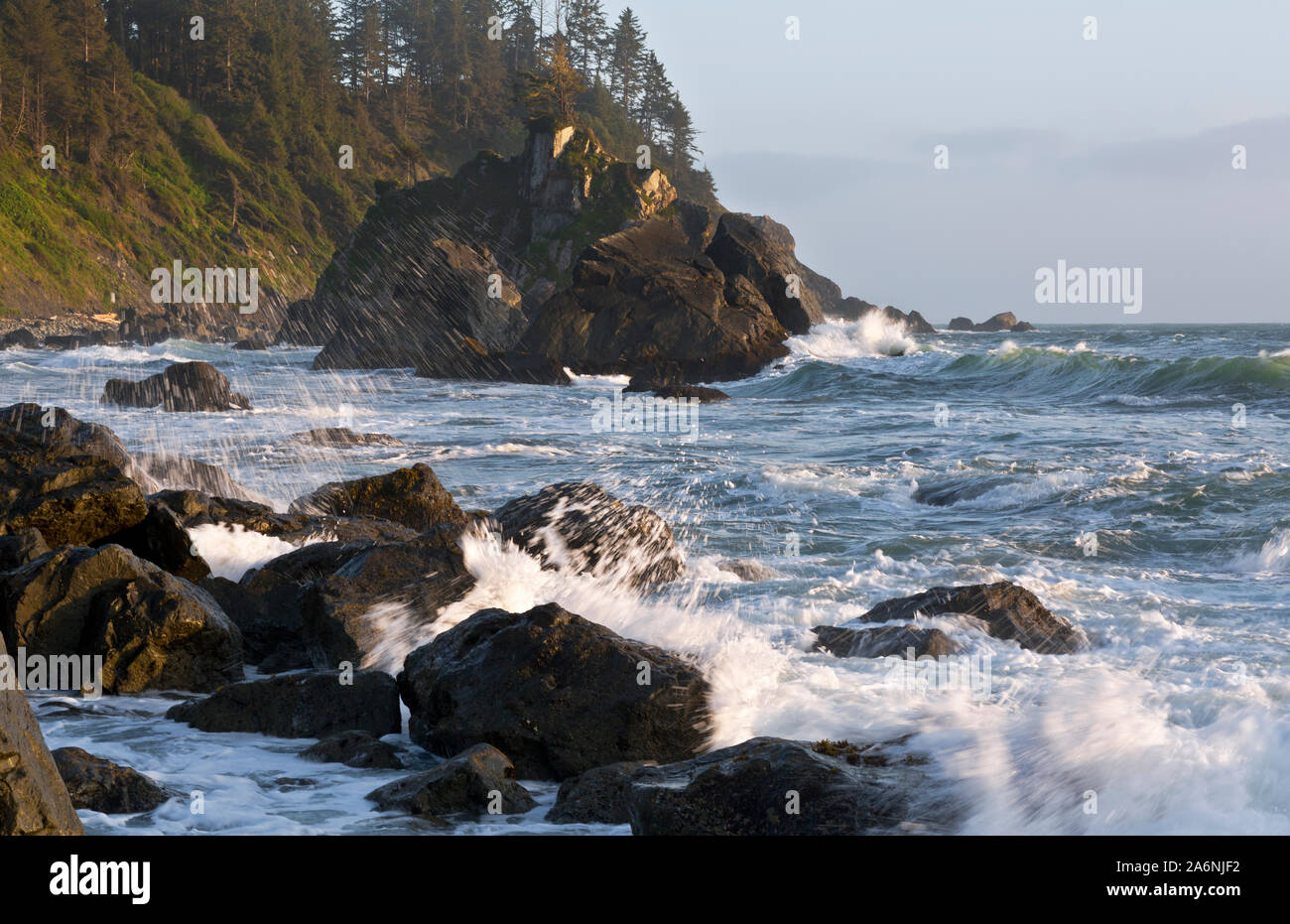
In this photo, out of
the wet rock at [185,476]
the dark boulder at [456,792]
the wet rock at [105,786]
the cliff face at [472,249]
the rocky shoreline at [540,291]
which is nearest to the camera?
the wet rock at [105,786]

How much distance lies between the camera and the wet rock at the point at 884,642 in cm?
806

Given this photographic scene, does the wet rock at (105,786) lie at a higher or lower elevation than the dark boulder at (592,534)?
lower

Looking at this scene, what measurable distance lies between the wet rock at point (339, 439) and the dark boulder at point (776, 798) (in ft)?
55.6

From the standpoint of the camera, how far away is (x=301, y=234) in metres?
83.8

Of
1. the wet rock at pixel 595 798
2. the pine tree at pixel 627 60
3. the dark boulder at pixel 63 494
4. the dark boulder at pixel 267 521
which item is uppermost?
the pine tree at pixel 627 60

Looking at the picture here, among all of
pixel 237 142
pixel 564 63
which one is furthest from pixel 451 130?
pixel 564 63

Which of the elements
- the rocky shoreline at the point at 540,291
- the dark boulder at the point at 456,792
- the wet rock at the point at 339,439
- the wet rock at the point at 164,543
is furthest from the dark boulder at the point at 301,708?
the rocky shoreline at the point at 540,291

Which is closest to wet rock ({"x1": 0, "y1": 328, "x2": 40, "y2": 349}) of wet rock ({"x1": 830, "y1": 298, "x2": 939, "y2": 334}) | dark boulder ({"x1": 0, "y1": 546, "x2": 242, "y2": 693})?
dark boulder ({"x1": 0, "y1": 546, "x2": 242, "y2": 693})

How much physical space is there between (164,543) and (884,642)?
6.07 metres

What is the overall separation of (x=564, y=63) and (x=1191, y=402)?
48.3 m

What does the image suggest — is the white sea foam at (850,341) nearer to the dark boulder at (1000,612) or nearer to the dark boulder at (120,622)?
the dark boulder at (1000,612)

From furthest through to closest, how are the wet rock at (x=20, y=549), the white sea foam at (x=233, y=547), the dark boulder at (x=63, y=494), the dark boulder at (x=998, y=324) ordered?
the dark boulder at (x=998, y=324) < the white sea foam at (x=233, y=547) < the dark boulder at (x=63, y=494) < the wet rock at (x=20, y=549)

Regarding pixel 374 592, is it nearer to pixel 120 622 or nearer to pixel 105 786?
pixel 120 622

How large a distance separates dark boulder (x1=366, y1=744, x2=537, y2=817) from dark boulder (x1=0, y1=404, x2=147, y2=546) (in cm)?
517
